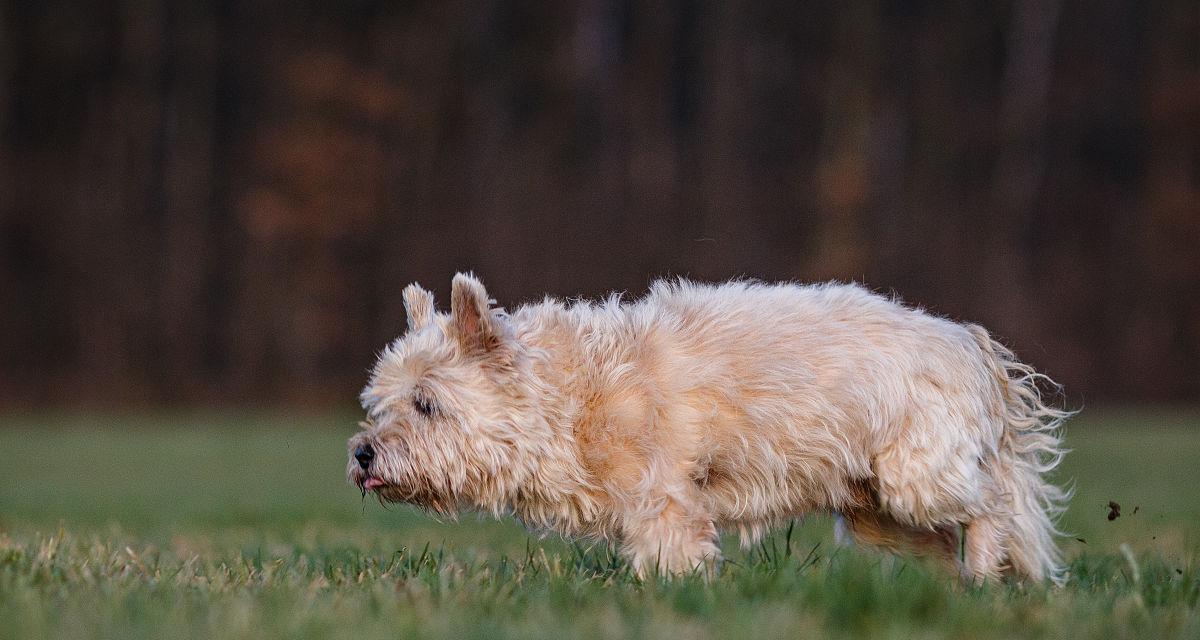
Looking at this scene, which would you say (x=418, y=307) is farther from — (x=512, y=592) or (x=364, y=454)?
(x=512, y=592)

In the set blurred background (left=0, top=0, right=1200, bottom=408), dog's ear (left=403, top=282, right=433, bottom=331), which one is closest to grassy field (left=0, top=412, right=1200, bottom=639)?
dog's ear (left=403, top=282, right=433, bottom=331)

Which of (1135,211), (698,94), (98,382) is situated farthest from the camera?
(1135,211)

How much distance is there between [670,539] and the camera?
562 centimetres

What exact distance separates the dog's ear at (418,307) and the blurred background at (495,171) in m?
23.6

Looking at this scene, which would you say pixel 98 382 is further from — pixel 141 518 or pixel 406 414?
pixel 406 414

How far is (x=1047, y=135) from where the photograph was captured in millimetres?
33781

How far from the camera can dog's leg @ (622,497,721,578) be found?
5.58 m

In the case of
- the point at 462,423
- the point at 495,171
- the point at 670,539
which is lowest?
the point at 670,539

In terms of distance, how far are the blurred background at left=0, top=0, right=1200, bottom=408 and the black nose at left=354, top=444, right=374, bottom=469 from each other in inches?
955

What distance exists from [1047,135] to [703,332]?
30.1 m

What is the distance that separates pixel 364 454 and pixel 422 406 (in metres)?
0.32

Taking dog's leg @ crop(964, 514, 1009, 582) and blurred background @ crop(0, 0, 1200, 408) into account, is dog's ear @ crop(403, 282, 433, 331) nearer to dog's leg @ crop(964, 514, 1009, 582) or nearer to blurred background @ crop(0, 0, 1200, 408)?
dog's leg @ crop(964, 514, 1009, 582)

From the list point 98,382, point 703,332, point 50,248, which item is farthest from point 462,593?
point 50,248

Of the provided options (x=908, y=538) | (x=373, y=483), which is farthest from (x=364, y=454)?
(x=908, y=538)
